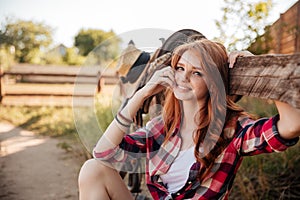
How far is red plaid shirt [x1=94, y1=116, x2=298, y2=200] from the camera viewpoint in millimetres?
798

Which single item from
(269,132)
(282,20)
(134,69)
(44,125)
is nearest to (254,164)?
(134,69)

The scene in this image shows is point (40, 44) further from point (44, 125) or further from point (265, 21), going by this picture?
point (265, 21)

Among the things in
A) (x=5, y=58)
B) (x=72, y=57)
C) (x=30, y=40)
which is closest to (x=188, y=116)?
(x=5, y=58)

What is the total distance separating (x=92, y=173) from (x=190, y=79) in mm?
474

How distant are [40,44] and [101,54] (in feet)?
30.6

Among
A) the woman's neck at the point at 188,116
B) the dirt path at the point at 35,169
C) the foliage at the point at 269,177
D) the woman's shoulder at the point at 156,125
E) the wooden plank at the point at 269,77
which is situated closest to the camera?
the wooden plank at the point at 269,77

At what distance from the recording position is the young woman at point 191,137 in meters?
0.88

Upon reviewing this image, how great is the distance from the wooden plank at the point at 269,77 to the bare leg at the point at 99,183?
0.51 meters

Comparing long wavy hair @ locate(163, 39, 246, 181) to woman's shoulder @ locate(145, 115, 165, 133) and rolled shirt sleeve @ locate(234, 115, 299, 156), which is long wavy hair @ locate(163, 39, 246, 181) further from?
woman's shoulder @ locate(145, 115, 165, 133)

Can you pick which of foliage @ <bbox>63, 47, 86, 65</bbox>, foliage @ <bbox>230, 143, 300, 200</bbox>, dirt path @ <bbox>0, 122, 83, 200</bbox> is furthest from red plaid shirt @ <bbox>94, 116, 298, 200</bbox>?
foliage @ <bbox>63, 47, 86, 65</bbox>

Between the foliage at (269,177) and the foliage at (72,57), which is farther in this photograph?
the foliage at (72,57)

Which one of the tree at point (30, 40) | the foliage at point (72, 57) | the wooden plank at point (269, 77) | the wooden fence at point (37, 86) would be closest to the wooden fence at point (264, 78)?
the wooden plank at point (269, 77)

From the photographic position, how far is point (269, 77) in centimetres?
73

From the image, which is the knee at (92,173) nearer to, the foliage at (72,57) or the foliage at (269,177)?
the foliage at (269,177)
